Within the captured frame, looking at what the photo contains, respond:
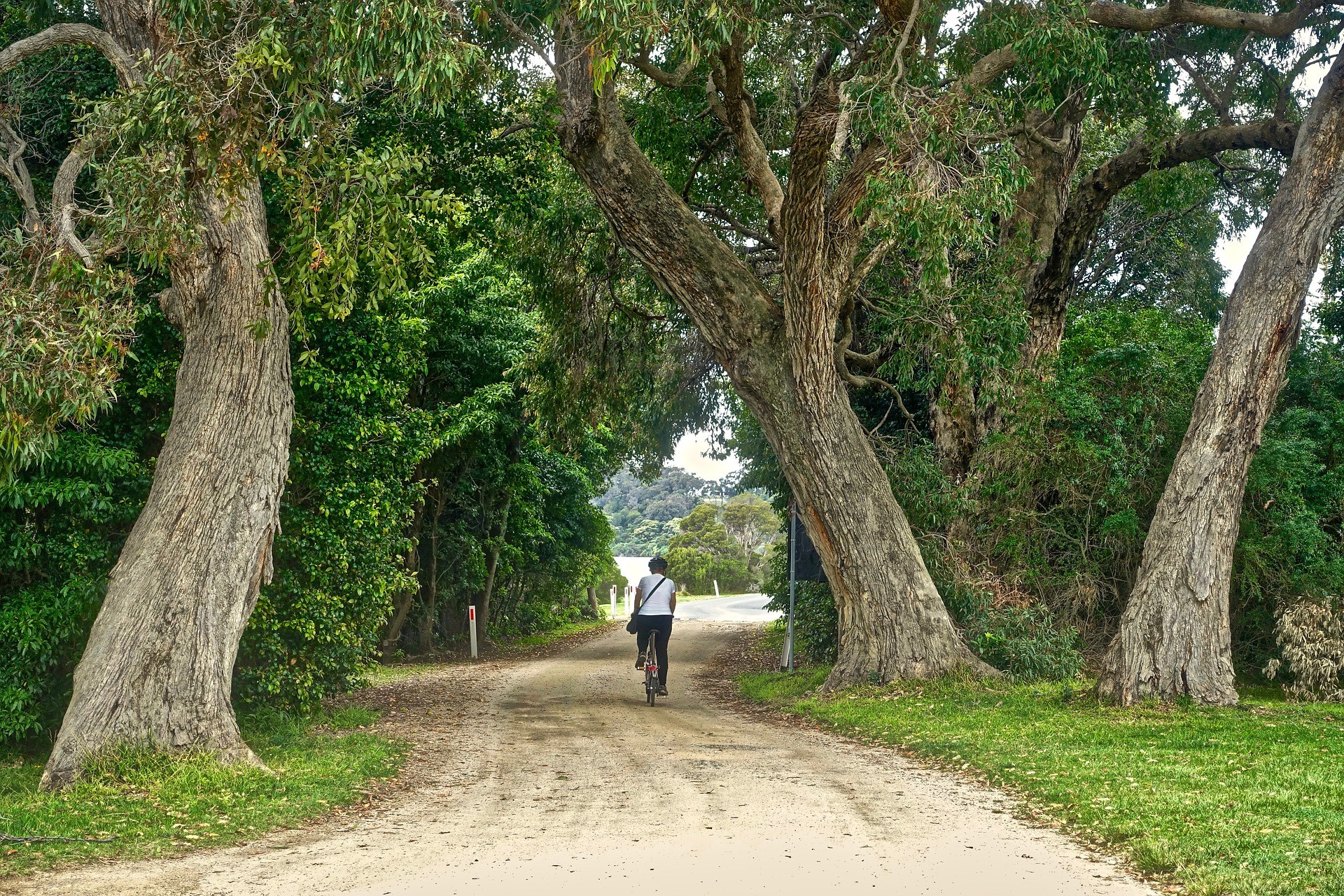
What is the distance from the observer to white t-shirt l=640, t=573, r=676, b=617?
14773mm

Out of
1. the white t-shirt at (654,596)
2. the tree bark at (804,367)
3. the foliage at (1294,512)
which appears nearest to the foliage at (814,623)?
the tree bark at (804,367)

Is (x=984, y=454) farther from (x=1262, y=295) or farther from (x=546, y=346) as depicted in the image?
(x=546, y=346)

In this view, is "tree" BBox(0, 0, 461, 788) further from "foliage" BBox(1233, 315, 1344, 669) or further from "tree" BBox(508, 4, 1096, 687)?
"foliage" BBox(1233, 315, 1344, 669)

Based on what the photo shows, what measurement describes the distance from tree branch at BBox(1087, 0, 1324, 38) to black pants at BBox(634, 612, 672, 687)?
8903 millimetres

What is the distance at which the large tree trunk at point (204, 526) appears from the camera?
29.1ft

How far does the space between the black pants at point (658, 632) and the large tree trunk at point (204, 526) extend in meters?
5.75

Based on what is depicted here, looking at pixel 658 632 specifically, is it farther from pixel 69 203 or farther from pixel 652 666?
pixel 69 203

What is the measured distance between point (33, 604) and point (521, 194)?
28.3 ft

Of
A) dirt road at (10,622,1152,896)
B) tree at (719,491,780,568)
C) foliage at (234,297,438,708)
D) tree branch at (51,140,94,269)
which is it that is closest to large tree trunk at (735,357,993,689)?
dirt road at (10,622,1152,896)

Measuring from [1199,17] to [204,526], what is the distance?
12.0 m

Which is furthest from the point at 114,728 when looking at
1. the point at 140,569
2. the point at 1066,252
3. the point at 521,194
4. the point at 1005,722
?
the point at 1066,252

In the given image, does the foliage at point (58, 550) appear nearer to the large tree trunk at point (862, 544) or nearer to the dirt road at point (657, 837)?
the dirt road at point (657, 837)

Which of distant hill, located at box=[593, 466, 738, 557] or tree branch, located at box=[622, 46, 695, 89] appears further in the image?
distant hill, located at box=[593, 466, 738, 557]

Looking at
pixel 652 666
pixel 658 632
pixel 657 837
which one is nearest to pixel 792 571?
pixel 658 632
